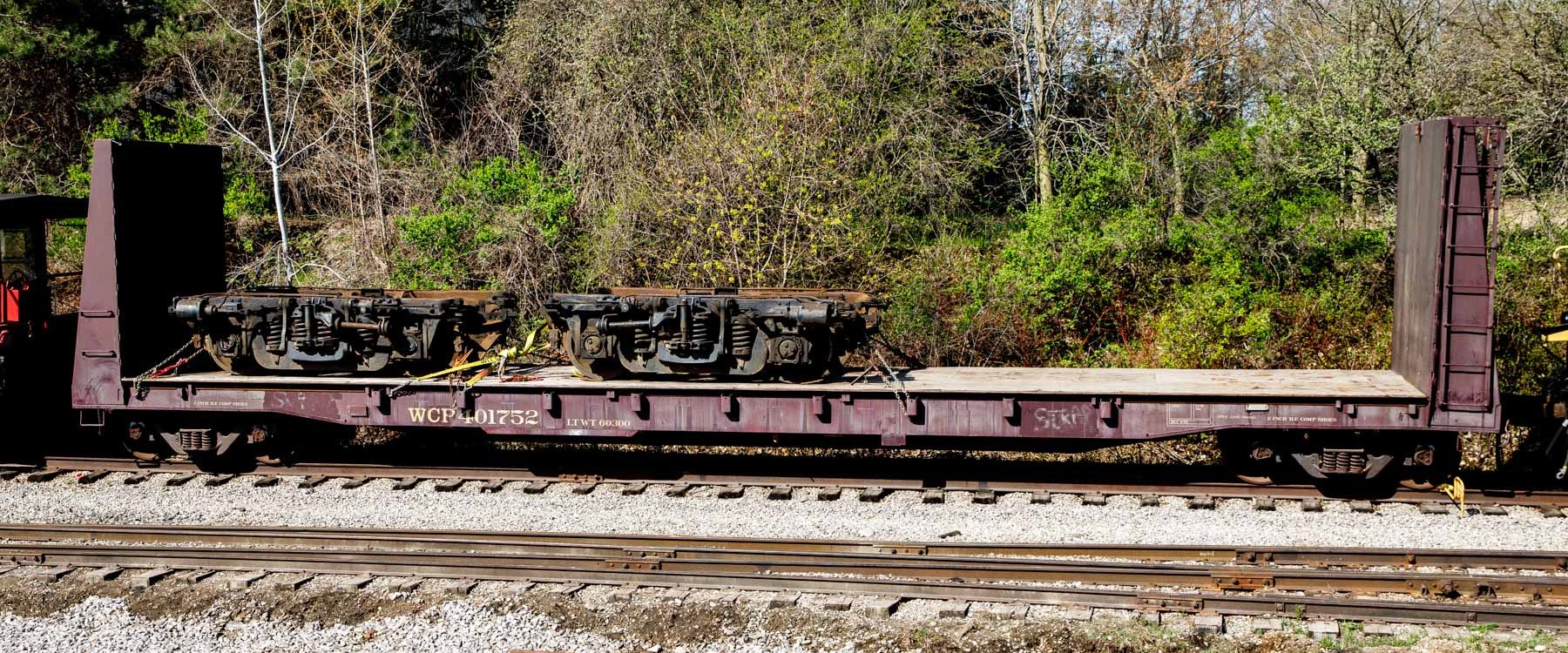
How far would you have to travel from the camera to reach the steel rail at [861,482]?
33.4ft

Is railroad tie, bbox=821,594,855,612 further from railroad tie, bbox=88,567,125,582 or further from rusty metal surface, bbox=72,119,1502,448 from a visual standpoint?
railroad tie, bbox=88,567,125,582

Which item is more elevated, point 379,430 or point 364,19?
point 364,19

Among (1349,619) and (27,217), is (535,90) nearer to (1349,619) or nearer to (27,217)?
(27,217)

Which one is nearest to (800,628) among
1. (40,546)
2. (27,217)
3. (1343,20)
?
(40,546)

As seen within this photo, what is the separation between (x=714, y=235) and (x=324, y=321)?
6.59 meters

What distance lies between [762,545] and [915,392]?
227 centimetres

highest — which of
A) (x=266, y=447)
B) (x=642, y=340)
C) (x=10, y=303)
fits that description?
(x=10, y=303)

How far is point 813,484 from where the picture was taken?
11.0 meters

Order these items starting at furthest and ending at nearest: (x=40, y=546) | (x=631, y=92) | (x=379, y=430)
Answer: (x=631, y=92)
(x=379, y=430)
(x=40, y=546)

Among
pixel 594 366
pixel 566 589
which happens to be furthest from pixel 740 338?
pixel 566 589

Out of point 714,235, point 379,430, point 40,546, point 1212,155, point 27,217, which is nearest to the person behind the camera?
→ point 40,546

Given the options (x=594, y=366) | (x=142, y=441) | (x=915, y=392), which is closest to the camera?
(x=915, y=392)

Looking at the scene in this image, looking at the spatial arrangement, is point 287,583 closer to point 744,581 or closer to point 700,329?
point 744,581

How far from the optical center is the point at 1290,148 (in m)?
18.2
